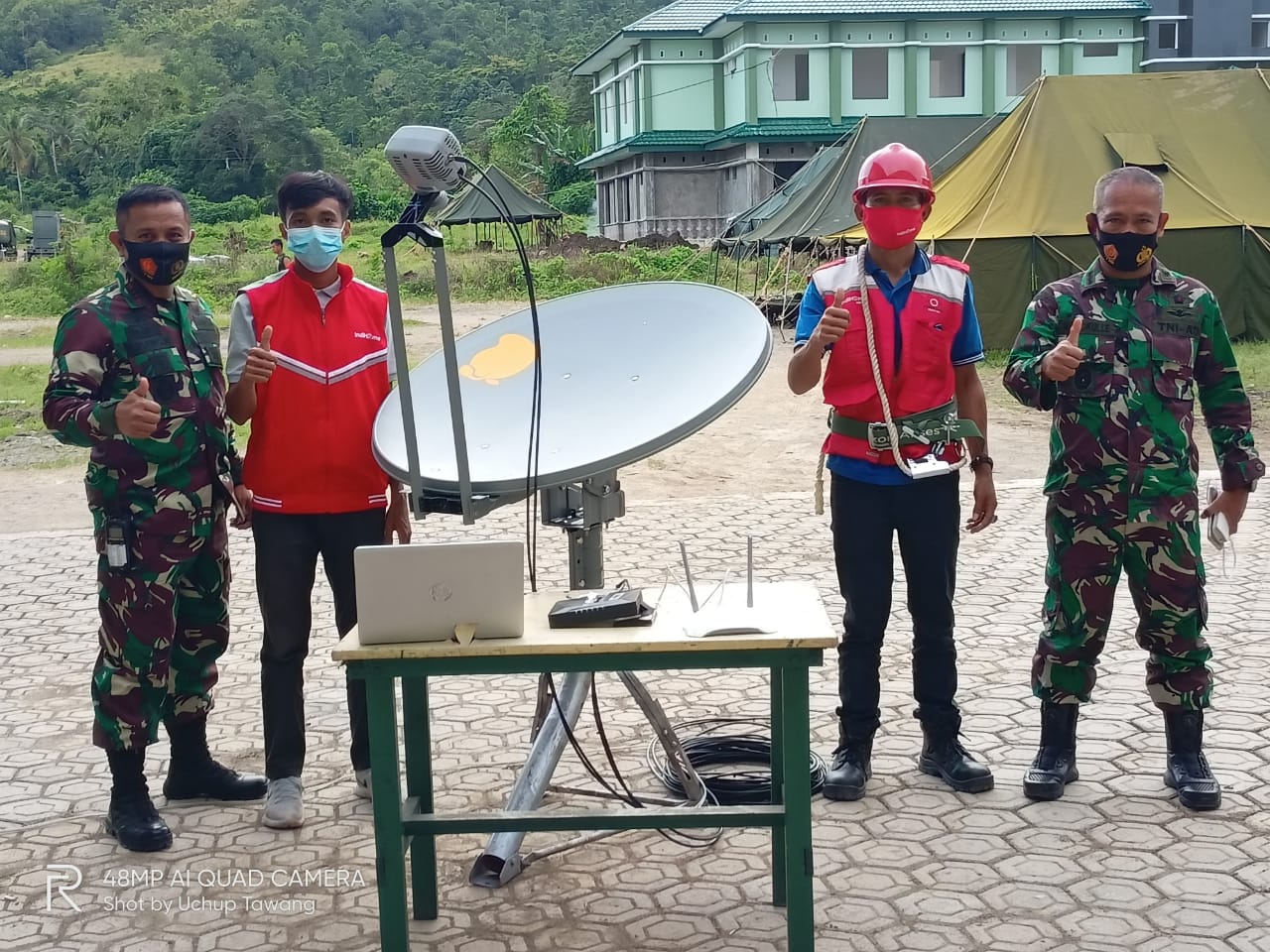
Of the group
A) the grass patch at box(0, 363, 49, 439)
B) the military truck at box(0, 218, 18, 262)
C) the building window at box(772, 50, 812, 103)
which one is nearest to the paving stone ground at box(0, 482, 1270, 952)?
the grass patch at box(0, 363, 49, 439)

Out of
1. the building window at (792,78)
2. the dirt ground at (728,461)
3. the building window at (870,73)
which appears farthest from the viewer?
the building window at (870,73)

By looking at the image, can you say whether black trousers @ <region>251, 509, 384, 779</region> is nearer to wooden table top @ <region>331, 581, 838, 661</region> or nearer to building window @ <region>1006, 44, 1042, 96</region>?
wooden table top @ <region>331, 581, 838, 661</region>

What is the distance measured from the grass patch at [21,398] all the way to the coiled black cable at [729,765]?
9.59 metres

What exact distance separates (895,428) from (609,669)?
4.70ft

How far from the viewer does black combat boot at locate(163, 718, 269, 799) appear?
4.44 metres

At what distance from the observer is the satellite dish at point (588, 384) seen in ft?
10.8

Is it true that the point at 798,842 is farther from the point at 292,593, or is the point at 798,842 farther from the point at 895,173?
the point at 895,173

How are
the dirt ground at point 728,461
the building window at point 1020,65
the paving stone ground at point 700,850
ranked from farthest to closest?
the building window at point 1020,65
the dirt ground at point 728,461
the paving stone ground at point 700,850

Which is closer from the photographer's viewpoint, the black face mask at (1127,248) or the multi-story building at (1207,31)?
the black face mask at (1127,248)

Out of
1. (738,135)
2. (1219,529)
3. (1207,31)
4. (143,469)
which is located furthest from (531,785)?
(1207,31)

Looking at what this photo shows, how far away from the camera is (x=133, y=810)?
13.5ft

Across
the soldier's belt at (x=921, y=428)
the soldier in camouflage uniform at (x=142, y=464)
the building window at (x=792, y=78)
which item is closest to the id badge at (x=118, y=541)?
the soldier in camouflage uniform at (x=142, y=464)

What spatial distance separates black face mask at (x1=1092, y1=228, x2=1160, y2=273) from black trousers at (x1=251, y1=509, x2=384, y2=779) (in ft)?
7.73

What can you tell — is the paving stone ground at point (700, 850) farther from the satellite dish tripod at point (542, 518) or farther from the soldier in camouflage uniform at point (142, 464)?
the soldier in camouflage uniform at point (142, 464)
